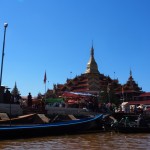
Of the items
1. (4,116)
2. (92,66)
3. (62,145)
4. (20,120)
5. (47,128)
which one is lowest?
(62,145)

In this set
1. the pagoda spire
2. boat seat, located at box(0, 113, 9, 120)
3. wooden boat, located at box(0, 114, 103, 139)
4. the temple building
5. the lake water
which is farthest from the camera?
the pagoda spire

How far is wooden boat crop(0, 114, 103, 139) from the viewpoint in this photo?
63.6 feet

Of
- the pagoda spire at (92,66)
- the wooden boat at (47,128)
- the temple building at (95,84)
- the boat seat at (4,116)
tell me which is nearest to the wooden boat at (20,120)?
the boat seat at (4,116)

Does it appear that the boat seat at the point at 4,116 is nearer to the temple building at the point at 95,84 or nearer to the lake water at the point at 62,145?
the lake water at the point at 62,145

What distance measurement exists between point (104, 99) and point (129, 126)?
37497 millimetres

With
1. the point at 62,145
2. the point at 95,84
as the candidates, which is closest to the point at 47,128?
the point at 62,145

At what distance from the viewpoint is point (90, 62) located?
314 ft

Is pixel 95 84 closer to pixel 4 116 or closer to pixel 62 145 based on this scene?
pixel 4 116

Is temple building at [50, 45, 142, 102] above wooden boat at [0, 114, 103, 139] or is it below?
above

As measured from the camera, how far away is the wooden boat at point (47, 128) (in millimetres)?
19391

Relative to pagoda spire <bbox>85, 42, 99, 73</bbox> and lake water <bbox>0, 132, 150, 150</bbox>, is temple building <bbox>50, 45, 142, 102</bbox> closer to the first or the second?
pagoda spire <bbox>85, 42, 99, 73</bbox>

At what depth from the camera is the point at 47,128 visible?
70.9ft

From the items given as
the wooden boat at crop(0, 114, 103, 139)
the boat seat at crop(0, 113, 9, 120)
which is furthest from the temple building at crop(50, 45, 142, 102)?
A: the boat seat at crop(0, 113, 9, 120)

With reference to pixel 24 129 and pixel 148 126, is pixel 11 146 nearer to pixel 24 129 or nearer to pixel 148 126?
pixel 24 129
